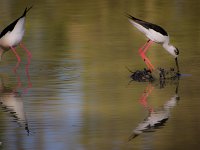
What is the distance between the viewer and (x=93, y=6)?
18.2m

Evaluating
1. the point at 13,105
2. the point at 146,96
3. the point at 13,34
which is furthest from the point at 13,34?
the point at 146,96

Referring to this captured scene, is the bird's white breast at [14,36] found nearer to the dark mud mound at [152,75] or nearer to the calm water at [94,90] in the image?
the calm water at [94,90]

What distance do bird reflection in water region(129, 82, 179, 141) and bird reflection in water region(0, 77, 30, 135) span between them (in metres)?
1.03

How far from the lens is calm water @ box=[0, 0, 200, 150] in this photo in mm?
6668

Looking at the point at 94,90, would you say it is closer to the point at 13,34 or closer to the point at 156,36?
the point at 156,36

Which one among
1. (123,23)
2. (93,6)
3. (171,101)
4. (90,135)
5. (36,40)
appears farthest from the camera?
(93,6)

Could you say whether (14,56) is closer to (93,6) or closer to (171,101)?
(171,101)

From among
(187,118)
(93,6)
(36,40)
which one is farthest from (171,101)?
(93,6)

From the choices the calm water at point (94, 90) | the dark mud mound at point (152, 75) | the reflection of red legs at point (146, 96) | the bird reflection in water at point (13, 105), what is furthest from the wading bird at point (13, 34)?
the reflection of red legs at point (146, 96)

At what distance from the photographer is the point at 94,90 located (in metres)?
9.01

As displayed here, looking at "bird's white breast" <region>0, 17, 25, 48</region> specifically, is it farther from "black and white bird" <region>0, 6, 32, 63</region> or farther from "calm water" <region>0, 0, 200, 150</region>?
"calm water" <region>0, 0, 200, 150</region>

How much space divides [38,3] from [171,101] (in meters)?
10.6

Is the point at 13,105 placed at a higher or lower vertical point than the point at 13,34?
lower

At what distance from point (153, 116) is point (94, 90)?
1.61 m
